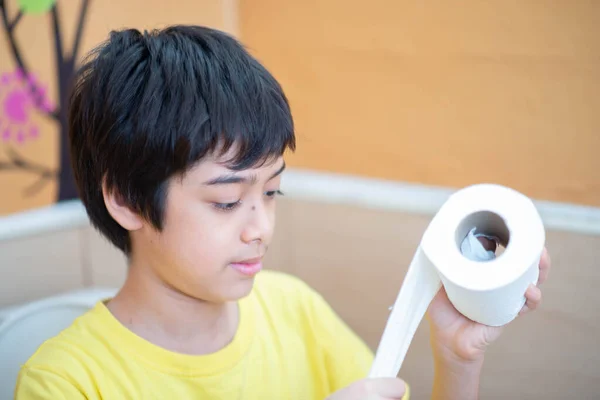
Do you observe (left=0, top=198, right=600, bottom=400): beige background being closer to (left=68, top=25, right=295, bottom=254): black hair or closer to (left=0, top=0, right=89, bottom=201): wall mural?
(left=0, top=0, right=89, bottom=201): wall mural

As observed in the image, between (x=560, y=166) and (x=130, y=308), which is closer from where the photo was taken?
(x=130, y=308)

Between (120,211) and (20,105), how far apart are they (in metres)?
0.47

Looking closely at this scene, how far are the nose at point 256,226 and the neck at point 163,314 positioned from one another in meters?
0.14

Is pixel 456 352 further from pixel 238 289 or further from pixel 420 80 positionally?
pixel 420 80

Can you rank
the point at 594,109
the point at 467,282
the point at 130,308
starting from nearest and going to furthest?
the point at 467,282
the point at 130,308
the point at 594,109

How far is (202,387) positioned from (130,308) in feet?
0.42

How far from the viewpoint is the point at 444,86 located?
3.75 feet

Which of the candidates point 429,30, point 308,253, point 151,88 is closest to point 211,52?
point 151,88

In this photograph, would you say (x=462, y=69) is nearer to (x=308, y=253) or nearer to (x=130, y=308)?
(x=308, y=253)

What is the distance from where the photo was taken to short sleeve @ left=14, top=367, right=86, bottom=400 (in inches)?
29.2

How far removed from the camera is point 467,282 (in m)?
0.61

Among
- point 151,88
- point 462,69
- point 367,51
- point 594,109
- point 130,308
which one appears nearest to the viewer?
point 151,88

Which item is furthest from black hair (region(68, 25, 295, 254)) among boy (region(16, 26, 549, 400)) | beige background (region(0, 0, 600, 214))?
beige background (region(0, 0, 600, 214))

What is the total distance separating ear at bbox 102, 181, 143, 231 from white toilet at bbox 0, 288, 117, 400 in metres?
0.24
